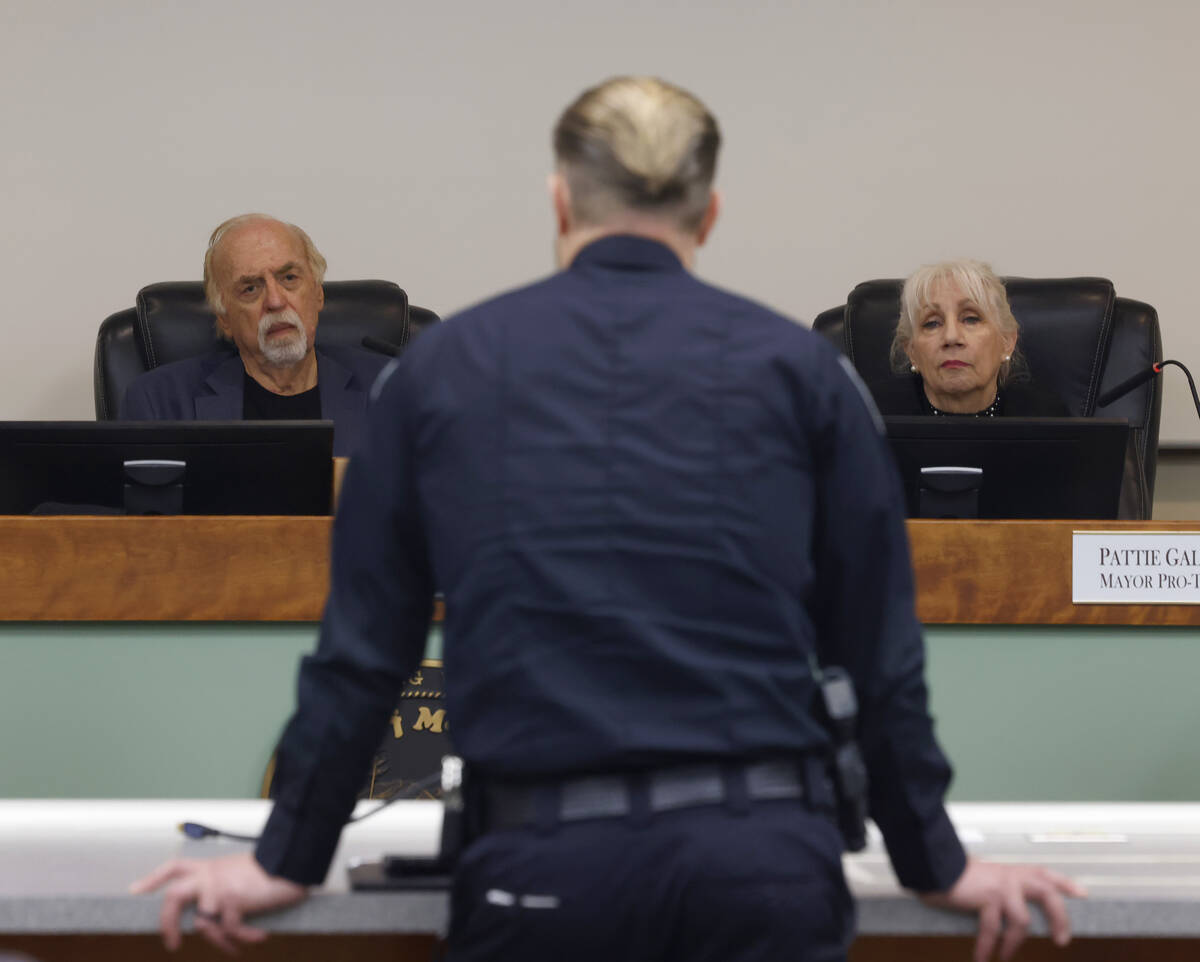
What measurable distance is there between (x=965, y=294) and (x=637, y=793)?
2136mm

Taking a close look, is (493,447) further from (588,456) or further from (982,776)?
(982,776)

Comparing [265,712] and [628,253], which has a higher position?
[628,253]

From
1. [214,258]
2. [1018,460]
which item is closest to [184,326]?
[214,258]

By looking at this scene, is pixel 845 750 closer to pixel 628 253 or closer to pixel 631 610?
pixel 631 610

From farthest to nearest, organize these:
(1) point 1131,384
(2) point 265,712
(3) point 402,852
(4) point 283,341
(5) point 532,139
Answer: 1. (5) point 532,139
2. (4) point 283,341
3. (1) point 1131,384
4. (2) point 265,712
5. (3) point 402,852

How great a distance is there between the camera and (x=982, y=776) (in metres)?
1.60

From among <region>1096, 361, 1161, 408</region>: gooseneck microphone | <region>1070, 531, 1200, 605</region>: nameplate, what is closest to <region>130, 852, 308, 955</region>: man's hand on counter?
<region>1070, 531, 1200, 605</region>: nameplate

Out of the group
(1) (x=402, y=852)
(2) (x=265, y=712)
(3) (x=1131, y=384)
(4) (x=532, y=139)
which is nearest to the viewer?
(1) (x=402, y=852)

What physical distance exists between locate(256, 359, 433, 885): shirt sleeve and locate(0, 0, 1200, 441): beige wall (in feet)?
8.23

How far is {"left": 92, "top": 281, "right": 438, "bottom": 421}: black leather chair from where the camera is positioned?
270 centimetres

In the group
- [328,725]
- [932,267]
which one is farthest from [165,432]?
[932,267]

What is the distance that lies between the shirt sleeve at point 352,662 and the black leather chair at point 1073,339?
2032 millimetres

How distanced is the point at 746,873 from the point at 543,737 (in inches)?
5.4

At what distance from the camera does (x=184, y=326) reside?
276cm
